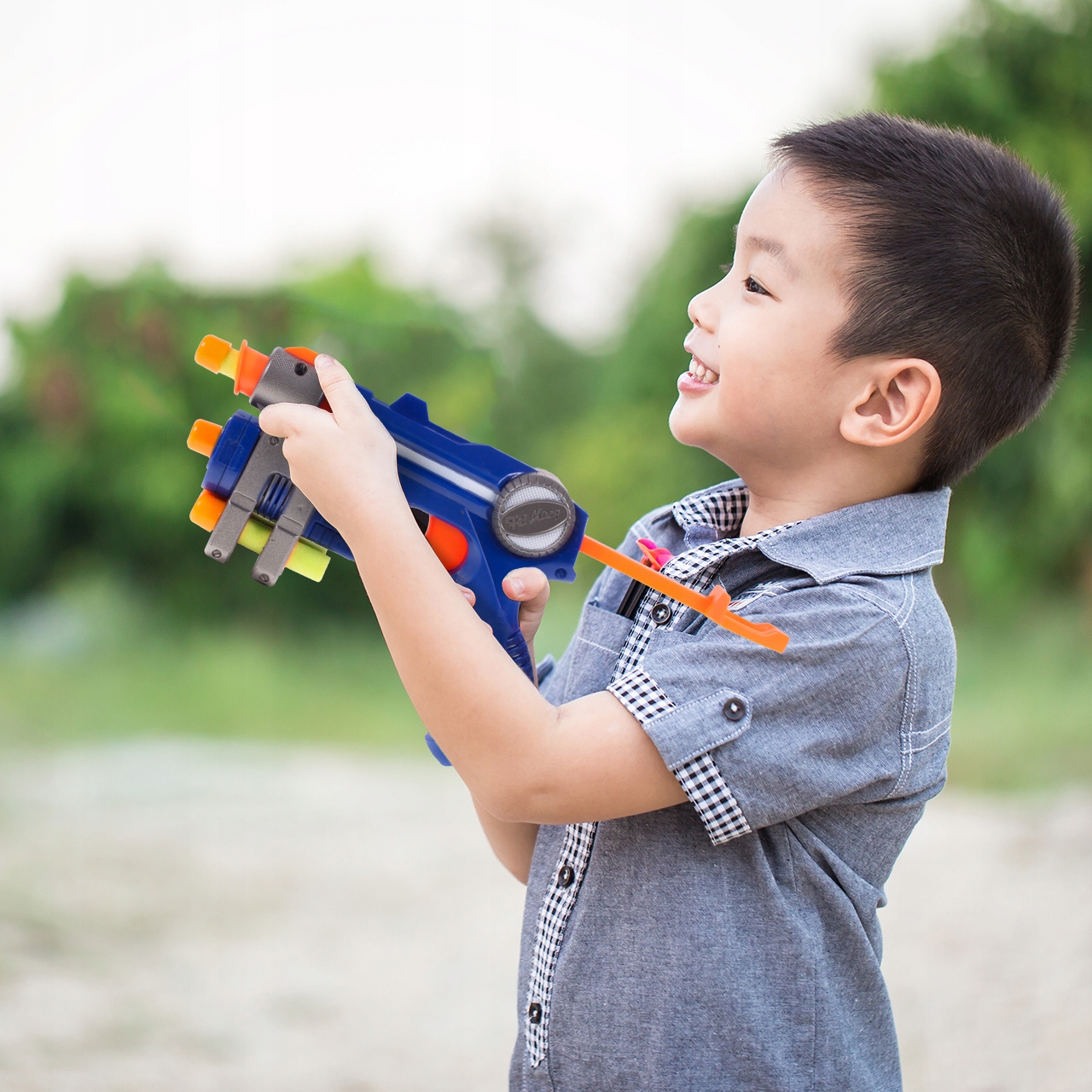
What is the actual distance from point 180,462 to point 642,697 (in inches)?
161

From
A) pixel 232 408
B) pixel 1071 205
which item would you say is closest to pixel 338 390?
pixel 232 408

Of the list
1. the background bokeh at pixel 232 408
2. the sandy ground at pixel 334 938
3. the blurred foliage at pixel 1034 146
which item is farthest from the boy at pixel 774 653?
the blurred foliage at pixel 1034 146

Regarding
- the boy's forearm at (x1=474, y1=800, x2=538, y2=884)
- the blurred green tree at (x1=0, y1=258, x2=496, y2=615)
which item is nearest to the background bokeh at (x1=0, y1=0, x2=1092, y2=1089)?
the blurred green tree at (x1=0, y1=258, x2=496, y2=615)

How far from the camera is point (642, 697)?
73cm

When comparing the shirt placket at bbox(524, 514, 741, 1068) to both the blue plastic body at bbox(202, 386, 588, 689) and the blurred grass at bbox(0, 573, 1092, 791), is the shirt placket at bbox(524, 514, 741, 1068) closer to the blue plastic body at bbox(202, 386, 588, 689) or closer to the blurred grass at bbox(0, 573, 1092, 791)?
the blue plastic body at bbox(202, 386, 588, 689)

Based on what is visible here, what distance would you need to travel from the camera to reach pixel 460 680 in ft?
2.29

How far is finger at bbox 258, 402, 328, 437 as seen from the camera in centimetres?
73

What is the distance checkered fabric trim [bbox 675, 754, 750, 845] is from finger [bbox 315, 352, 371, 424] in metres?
0.34

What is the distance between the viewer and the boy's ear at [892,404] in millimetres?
821

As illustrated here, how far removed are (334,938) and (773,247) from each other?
228cm

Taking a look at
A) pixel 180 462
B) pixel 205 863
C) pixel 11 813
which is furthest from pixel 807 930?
pixel 180 462

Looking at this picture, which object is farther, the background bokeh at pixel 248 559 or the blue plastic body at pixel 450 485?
the background bokeh at pixel 248 559

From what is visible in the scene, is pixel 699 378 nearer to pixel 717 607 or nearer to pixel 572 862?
pixel 717 607

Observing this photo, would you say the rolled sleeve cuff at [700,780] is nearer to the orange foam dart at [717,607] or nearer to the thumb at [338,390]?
the orange foam dart at [717,607]
